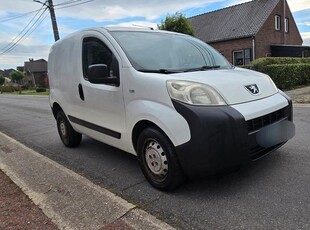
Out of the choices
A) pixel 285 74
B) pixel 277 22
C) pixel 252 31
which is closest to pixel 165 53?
pixel 285 74

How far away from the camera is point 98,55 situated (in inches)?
164

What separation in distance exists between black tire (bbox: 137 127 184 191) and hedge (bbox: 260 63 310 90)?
10156 millimetres

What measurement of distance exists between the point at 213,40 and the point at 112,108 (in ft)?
83.6

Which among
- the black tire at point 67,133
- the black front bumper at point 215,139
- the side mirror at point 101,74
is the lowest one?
the black tire at point 67,133

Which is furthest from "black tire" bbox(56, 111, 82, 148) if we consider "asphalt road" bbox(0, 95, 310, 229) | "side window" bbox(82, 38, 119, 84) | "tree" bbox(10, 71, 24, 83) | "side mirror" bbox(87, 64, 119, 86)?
"tree" bbox(10, 71, 24, 83)

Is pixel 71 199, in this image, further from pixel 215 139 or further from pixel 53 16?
pixel 53 16

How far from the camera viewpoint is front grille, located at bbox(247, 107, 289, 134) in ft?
9.69

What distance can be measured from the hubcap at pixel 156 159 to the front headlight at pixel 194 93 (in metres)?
0.60

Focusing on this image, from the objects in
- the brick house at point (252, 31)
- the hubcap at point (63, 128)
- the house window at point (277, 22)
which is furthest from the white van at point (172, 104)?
the house window at point (277, 22)

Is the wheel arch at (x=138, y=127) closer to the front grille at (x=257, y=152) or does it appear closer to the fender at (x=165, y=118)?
the fender at (x=165, y=118)

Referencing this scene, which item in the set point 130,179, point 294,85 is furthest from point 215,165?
point 294,85

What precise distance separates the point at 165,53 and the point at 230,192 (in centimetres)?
182

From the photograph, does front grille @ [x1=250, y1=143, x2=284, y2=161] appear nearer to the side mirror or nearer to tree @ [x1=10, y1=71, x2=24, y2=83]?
the side mirror

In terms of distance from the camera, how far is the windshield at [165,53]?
11.6 feet
